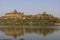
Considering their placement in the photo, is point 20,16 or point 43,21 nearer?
point 43,21

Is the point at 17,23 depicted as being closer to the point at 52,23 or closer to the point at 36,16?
the point at 36,16

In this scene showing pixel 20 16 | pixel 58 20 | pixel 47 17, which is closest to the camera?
pixel 58 20

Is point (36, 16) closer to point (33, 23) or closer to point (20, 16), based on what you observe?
point (33, 23)

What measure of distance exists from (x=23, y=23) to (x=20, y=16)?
1678 centimetres

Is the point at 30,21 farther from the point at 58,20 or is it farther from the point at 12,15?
the point at 12,15

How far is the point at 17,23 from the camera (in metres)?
80.1

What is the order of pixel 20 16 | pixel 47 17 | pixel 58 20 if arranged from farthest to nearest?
pixel 20 16 < pixel 47 17 < pixel 58 20

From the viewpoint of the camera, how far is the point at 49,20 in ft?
262

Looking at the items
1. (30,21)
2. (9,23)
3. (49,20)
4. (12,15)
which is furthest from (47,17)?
(12,15)

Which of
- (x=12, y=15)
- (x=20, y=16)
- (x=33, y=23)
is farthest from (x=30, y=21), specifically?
(x=12, y=15)

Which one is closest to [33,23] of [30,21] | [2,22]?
[30,21]

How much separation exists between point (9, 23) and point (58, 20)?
20775mm

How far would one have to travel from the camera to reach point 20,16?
95562 millimetres

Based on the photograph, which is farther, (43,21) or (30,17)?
(30,17)
